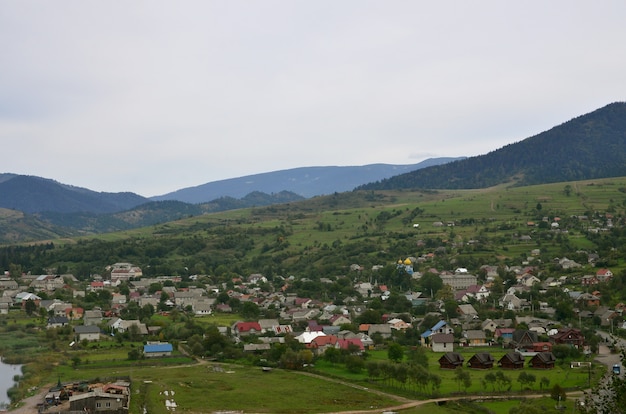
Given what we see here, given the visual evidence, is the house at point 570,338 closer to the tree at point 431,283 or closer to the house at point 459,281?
the tree at point 431,283

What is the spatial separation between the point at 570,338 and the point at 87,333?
39.4 metres

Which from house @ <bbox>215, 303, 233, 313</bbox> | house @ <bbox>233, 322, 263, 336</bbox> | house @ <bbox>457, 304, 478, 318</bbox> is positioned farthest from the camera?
house @ <bbox>215, 303, 233, 313</bbox>

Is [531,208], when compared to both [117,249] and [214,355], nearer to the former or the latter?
[117,249]

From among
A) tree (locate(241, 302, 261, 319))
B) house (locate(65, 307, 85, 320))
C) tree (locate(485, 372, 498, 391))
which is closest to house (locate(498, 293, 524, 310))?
tree (locate(241, 302, 261, 319))

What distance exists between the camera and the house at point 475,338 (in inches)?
2392

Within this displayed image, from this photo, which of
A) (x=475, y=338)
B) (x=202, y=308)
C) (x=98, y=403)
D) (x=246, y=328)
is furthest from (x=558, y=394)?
(x=202, y=308)

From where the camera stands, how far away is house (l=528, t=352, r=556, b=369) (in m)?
49.6

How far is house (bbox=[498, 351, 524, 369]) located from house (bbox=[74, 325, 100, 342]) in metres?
33.6

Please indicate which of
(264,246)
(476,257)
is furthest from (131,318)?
(264,246)

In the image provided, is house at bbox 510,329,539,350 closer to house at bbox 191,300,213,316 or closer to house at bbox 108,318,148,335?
house at bbox 108,318,148,335

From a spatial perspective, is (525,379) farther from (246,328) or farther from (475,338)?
(246,328)

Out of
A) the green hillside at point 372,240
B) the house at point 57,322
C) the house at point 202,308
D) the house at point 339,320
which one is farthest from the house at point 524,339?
the house at point 57,322

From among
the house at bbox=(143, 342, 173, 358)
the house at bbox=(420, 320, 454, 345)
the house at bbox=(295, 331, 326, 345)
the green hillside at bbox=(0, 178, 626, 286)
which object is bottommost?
the house at bbox=(420, 320, 454, 345)

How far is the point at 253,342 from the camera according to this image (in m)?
59.3
